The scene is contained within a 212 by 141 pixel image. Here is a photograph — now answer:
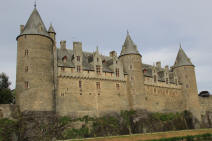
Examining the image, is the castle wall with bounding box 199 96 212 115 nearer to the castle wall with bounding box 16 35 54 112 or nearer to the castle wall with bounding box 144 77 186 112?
the castle wall with bounding box 144 77 186 112

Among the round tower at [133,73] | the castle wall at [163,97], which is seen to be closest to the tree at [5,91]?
the round tower at [133,73]

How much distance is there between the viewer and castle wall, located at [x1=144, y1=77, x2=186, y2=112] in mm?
48381

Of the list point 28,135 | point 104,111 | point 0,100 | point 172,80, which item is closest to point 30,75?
point 28,135

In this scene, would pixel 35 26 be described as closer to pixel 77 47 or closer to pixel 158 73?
pixel 77 47

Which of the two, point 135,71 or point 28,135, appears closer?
point 28,135

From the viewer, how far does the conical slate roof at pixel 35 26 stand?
117 ft

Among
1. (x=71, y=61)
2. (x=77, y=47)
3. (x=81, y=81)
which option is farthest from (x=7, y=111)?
(x=77, y=47)

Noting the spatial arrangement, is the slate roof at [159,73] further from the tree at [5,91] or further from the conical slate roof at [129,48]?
the tree at [5,91]

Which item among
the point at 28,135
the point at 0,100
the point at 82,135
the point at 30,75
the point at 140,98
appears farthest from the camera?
the point at 140,98

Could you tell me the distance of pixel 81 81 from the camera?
39281mm

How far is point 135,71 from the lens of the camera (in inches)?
1788

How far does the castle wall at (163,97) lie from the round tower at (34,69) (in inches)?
796

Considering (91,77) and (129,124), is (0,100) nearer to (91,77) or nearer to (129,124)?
(91,77)

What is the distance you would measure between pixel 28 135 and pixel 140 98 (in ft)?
69.7
